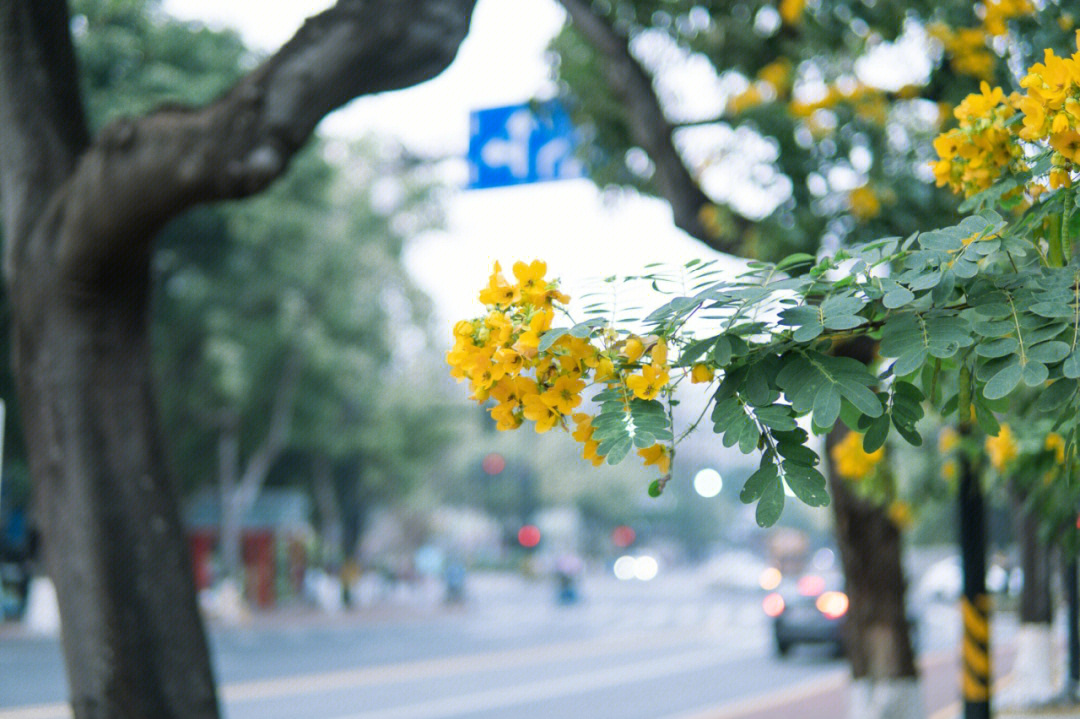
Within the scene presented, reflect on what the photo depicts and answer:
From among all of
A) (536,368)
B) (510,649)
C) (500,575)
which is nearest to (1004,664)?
(510,649)

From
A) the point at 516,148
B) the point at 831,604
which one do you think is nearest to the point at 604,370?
the point at 516,148

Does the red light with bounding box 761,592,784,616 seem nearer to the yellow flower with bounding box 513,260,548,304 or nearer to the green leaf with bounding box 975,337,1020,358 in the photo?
the green leaf with bounding box 975,337,1020,358

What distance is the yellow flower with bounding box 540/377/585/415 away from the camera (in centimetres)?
193

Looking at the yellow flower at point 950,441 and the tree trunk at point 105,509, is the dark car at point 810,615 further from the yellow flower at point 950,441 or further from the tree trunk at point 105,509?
the tree trunk at point 105,509

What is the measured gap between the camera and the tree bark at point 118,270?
11.7 ft

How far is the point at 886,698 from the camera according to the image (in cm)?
631

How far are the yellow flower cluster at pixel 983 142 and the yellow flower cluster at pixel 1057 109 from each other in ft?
0.88

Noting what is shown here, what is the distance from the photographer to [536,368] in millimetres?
1938

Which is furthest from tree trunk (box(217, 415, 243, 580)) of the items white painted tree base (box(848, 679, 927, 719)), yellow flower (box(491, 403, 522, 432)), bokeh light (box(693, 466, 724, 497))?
yellow flower (box(491, 403, 522, 432))

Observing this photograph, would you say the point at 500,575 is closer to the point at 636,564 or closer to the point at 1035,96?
the point at 636,564

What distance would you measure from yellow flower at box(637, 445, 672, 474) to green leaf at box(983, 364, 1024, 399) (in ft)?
1.78

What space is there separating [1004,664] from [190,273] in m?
14.9

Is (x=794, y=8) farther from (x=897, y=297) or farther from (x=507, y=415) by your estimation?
(x=507, y=415)

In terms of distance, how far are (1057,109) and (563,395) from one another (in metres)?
1.08
